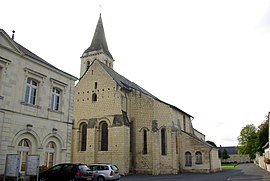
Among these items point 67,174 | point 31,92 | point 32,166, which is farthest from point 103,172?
point 31,92

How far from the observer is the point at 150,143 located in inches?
1156

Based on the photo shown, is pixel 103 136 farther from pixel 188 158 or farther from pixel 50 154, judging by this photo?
pixel 50 154

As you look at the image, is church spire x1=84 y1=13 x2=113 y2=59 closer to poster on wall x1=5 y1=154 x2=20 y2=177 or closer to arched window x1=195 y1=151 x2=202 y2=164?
arched window x1=195 y1=151 x2=202 y2=164

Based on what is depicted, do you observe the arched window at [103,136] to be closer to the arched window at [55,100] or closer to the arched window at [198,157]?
the arched window at [198,157]

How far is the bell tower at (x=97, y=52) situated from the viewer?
151ft

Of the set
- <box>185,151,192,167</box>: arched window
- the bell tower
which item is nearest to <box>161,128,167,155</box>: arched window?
<box>185,151,192,167</box>: arched window

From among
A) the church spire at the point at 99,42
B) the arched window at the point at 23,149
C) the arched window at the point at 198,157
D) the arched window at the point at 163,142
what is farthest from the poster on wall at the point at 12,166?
A: the church spire at the point at 99,42

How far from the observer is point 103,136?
29.8 m

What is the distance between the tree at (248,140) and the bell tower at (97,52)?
120ft

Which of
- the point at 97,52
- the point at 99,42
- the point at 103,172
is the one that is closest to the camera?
the point at 103,172

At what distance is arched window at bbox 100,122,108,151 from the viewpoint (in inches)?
1158

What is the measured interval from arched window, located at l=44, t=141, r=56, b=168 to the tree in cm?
5197

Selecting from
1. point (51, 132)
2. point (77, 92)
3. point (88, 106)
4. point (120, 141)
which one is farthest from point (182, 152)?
point (51, 132)

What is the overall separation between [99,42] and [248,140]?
136 ft
